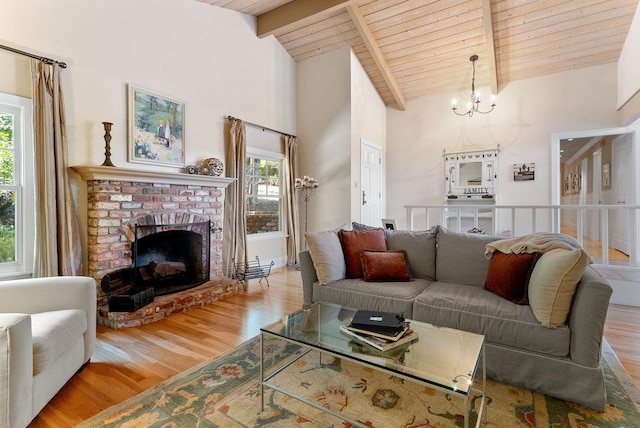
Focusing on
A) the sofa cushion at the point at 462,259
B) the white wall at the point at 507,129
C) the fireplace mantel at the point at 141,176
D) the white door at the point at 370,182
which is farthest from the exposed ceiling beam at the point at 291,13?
the sofa cushion at the point at 462,259

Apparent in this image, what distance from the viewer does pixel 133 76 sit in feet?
11.5

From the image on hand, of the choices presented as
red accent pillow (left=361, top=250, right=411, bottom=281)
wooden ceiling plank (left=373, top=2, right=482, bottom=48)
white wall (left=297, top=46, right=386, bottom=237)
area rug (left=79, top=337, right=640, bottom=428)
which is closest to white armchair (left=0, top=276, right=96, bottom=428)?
area rug (left=79, top=337, right=640, bottom=428)

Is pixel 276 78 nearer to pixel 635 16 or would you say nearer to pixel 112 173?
pixel 112 173

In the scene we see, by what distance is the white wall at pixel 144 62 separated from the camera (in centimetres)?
288

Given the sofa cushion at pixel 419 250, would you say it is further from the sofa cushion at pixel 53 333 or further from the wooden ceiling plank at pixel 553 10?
the wooden ceiling plank at pixel 553 10

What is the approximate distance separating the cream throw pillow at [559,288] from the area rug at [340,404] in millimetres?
453

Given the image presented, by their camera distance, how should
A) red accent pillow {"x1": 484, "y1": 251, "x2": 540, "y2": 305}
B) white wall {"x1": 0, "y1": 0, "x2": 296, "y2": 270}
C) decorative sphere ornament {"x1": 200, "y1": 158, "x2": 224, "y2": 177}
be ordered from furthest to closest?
decorative sphere ornament {"x1": 200, "y1": 158, "x2": 224, "y2": 177} < white wall {"x1": 0, "y1": 0, "x2": 296, "y2": 270} < red accent pillow {"x1": 484, "y1": 251, "x2": 540, "y2": 305}

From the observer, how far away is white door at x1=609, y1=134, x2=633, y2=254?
16.5 ft

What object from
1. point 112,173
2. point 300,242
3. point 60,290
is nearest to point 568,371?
point 60,290

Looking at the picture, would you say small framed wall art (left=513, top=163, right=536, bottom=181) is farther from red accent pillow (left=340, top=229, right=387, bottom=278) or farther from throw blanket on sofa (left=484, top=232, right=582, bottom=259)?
red accent pillow (left=340, top=229, right=387, bottom=278)

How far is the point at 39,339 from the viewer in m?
1.61

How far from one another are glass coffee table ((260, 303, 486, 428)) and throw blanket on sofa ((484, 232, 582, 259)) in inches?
35.6

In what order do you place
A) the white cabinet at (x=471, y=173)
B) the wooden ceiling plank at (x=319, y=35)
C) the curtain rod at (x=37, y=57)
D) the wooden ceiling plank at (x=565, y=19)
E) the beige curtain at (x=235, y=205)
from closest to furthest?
the curtain rod at (x=37, y=57) < the wooden ceiling plank at (x=565, y=19) < the beige curtain at (x=235, y=205) < the wooden ceiling plank at (x=319, y=35) < the white cabinet at (x=471, y=173)

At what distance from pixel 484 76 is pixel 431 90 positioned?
3.02 ft
